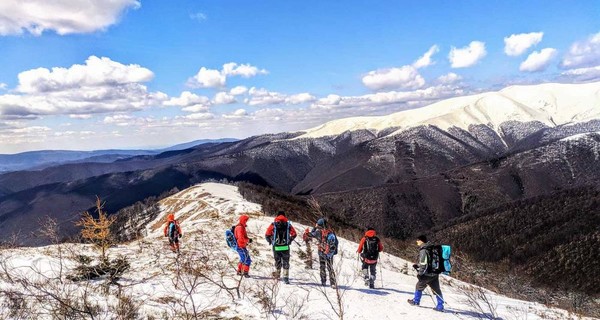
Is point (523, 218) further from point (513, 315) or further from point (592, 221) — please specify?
point (513, 315)

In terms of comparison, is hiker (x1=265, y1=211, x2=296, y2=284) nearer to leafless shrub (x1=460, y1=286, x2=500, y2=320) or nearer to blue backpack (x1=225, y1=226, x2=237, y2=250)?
blue backpack (x1=225, y1=226, x2=237, y2=250)

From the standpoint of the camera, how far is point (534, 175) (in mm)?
185000

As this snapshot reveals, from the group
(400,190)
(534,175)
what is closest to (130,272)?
(400,190)

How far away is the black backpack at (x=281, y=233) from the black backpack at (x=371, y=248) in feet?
9.62

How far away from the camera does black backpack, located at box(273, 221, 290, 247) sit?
43.7 ft

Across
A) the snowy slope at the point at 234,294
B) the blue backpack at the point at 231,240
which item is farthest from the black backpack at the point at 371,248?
the blue backpack at the point at 231,240

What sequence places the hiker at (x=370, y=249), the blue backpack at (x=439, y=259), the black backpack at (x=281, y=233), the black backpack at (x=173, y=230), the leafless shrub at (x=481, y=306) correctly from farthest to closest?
the black backpack at (x=173, y=230), the hiker at (x=370, y=249), the black backpack at (x=281, y=233), the blue backpack at (x=439, y=259), the leafless shrub at (x=481, y=306)

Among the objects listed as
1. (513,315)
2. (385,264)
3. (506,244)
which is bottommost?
(506,244)

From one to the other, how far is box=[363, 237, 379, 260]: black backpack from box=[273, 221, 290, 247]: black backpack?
2.93m

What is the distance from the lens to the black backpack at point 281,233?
13320 mm

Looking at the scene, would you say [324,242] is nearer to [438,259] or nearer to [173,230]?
[438,259]

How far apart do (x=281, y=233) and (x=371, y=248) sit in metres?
3.36

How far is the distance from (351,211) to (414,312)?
14192cm

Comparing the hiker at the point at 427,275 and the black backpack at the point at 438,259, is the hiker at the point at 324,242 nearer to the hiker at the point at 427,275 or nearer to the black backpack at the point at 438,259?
the hiker at the point at 427,275
